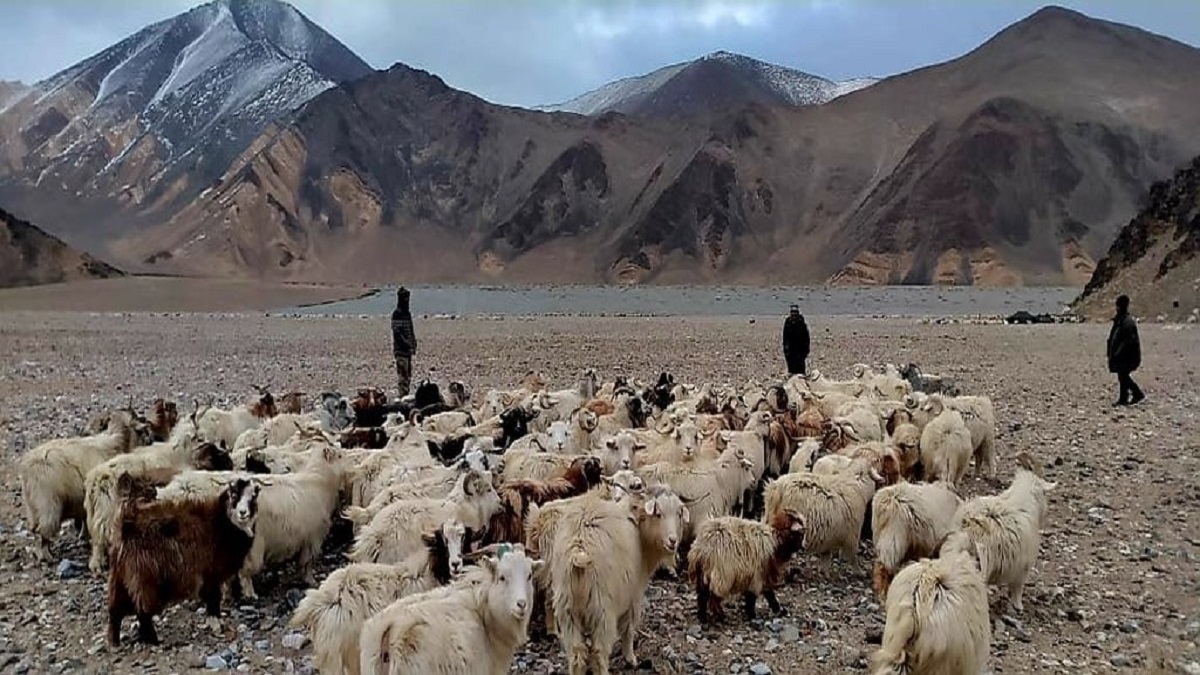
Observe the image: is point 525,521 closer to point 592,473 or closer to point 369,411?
point 592,473

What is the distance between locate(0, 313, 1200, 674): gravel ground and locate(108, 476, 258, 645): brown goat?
1.02 feet

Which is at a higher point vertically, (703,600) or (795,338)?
(795,338)

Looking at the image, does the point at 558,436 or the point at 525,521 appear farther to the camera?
the point at 558,436

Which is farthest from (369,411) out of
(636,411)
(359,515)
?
(359,515)

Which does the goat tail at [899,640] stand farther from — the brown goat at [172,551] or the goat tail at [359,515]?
the brown goat at [172,551]

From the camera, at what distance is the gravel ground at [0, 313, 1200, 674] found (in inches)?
310

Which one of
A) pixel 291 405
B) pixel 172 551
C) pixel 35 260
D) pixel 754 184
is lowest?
pixel 172 551

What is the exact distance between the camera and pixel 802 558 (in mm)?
10242

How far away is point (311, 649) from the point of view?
791 cm

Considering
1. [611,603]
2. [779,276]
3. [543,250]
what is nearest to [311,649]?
[611,603]

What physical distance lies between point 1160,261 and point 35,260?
10500 centimetres

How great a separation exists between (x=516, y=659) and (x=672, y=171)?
16973cm

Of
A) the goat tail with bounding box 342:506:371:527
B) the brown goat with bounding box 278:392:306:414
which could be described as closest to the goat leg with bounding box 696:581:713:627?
the goat tail with bounding box 342:506:371:527

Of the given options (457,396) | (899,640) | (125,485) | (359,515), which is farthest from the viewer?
(457,396)
